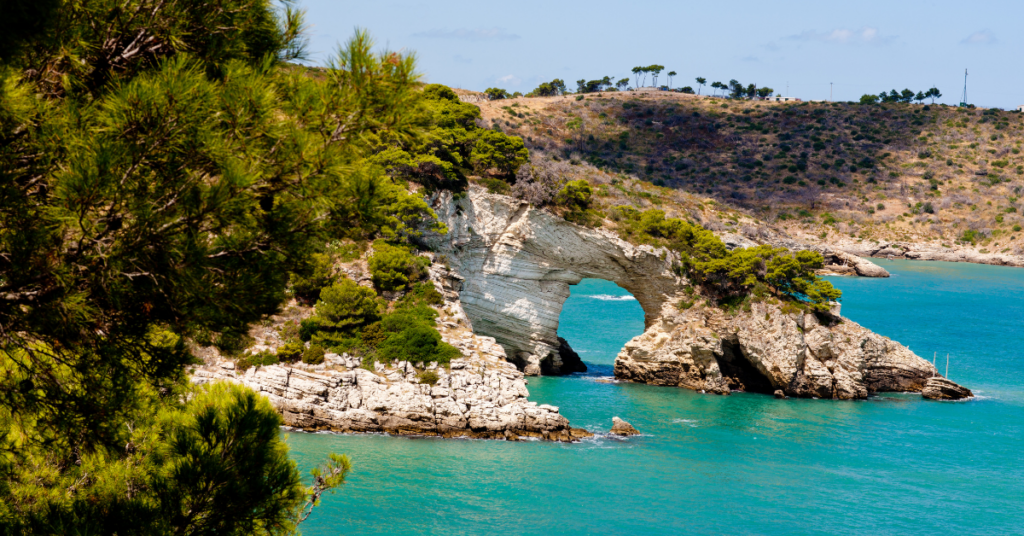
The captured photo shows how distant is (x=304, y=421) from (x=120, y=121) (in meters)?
22.4

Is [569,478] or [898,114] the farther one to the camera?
[898,114]

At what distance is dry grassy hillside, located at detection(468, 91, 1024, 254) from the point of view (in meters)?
93.6

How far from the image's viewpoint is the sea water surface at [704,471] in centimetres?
2269

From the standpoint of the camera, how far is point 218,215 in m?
6.11

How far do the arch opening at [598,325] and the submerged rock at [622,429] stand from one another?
1300 cm

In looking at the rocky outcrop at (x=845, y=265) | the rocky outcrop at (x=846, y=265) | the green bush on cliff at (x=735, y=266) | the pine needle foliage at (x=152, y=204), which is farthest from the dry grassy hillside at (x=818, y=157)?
the pine needle foliage at (x=152, y=204)

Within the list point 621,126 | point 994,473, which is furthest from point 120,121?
point 621,126

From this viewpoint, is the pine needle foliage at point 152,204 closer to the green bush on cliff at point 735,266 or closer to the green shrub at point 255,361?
the green shrub at point 255,361

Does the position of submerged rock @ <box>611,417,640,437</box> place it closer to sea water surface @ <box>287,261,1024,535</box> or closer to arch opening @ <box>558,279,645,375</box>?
sea water surface @ <box>287,261,1024,535</box>

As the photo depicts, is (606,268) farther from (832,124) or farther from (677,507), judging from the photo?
(832,124)

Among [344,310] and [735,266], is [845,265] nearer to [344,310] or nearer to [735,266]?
[735,266]

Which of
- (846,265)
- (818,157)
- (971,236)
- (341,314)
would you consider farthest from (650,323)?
(971,236)

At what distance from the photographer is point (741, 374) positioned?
136 feet

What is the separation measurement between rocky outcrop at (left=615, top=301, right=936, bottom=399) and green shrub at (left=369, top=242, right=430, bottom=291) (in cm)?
1365
